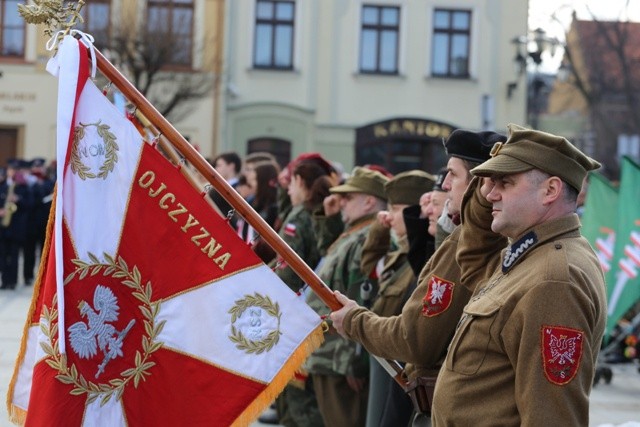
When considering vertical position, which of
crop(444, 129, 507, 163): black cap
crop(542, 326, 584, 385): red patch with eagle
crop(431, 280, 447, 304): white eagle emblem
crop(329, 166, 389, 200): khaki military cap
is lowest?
crop(542, 326, 584, 385): red patch with eagle

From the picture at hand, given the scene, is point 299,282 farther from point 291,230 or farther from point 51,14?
point 51,14

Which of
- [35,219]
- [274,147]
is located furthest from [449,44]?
[35,219]

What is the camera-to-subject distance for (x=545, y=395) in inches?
139

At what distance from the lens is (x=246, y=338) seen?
16.8 feet

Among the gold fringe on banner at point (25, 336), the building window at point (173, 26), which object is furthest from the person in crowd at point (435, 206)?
the building window at point (173, 26)

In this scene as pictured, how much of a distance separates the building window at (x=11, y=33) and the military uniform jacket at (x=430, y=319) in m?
28.4

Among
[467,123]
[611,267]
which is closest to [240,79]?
[467,123]

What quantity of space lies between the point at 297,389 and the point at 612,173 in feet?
119

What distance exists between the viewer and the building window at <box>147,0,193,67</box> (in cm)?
2938

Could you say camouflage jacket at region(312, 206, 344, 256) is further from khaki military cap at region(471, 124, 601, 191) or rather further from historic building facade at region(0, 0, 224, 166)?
historic building facade at region(0, 0, 224, 166)

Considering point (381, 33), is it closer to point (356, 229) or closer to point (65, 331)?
point (356, 229)

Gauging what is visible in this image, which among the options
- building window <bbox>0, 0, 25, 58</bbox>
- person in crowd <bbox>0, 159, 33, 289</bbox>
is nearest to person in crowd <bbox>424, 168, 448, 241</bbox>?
person in crowd <bbox>0, 159, 33, 289</bbox>

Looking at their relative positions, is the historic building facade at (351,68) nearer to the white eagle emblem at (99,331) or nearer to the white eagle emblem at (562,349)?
the white eagle emblem at (99,331)

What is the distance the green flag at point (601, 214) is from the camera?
11.3 meters
